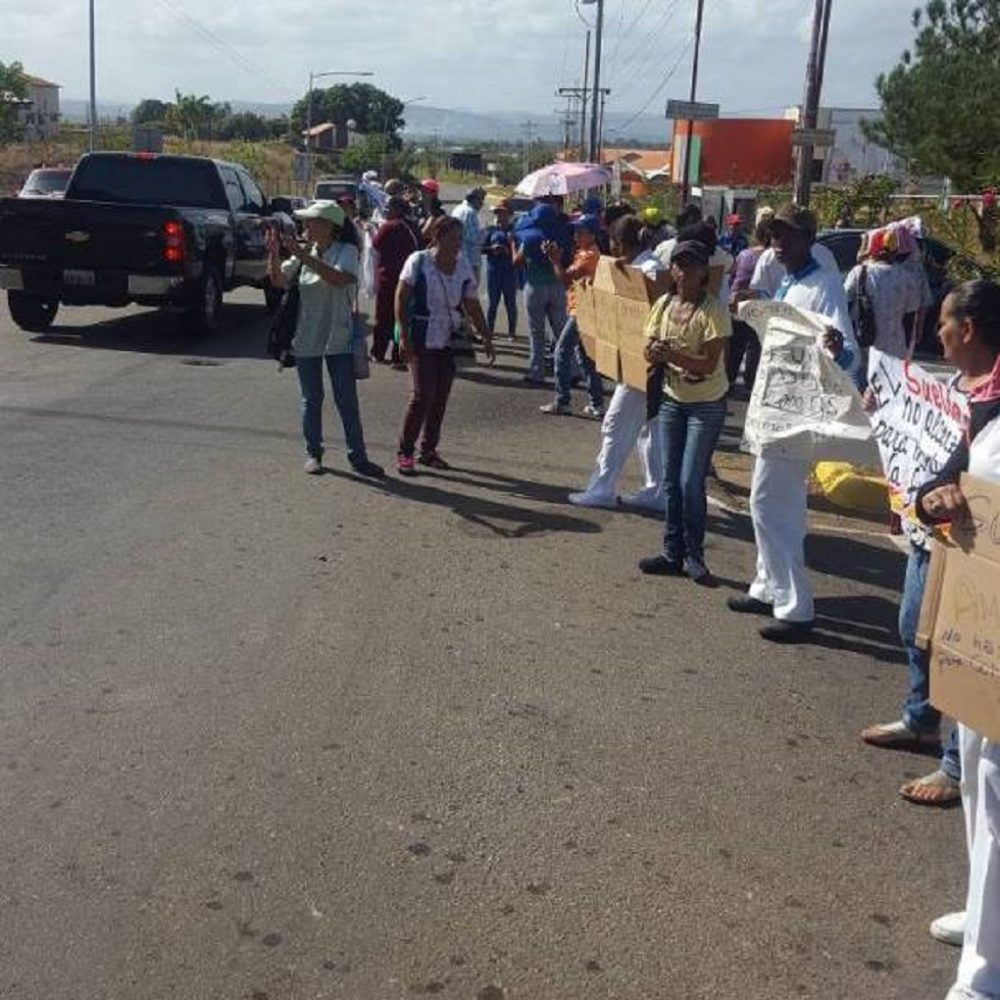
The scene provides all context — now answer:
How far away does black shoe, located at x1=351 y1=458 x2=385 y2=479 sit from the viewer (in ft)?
27.6

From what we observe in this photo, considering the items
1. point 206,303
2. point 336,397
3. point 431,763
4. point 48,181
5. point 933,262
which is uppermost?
point 48,181

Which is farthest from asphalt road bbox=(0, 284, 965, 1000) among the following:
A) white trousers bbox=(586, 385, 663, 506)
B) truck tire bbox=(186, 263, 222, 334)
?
truck tire bbox=(186, 263, 222, 334)

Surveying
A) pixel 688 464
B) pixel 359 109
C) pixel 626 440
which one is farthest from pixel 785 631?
pixel 359 109

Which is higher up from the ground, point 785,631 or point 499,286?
point 499,286

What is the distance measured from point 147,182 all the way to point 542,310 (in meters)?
6.17

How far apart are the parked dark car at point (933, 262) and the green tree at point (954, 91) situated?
27.2 feet

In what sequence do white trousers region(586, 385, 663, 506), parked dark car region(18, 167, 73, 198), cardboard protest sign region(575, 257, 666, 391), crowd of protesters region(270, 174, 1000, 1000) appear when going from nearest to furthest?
crowd of protesters region(270, 174, 1000, 1000) < cardboard protest sign region(575, 257, 666, 391) < white trousers region(586, 385, 663, 506) < parked dark car region(18, 167, 73, 198)

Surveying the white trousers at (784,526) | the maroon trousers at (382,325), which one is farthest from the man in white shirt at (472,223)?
the white trousers at (784,526)

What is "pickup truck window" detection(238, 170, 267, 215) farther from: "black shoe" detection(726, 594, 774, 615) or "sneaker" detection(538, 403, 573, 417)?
"black shoe" detection(726, 594, 774, 615)

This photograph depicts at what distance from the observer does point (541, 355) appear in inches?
492

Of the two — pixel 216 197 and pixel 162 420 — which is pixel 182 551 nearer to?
pixel 162 420

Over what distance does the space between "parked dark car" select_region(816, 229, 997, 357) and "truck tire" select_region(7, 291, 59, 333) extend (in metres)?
8.52

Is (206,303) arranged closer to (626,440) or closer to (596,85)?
(626,440)

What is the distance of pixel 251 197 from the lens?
55.8ft
